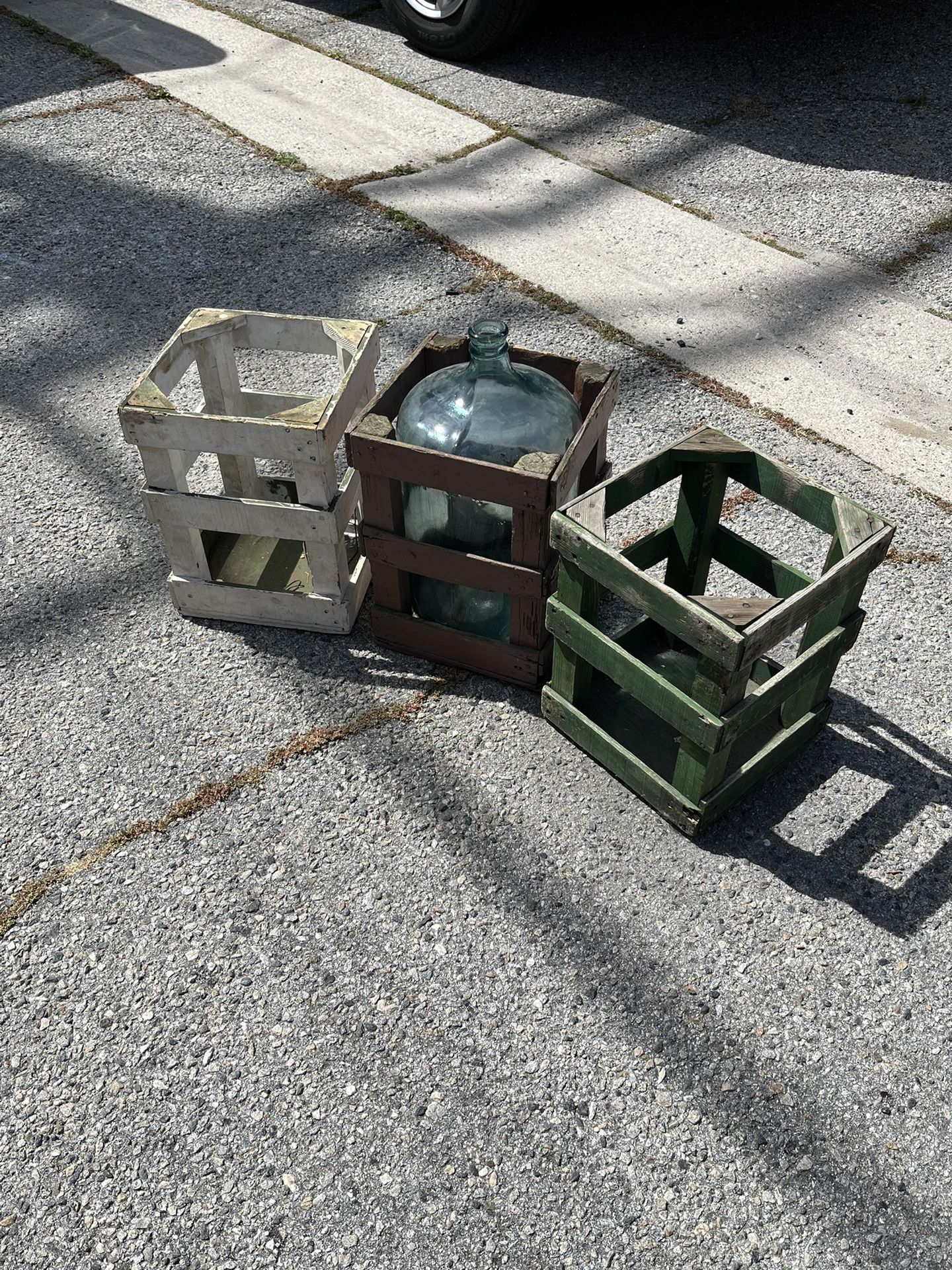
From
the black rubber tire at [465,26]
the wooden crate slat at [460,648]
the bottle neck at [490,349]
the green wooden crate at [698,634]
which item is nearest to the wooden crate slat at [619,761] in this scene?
the green wooden crate at [698,634]

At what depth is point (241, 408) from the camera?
3.62 m

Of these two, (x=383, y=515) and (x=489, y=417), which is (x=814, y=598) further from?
(x=383, y=515)

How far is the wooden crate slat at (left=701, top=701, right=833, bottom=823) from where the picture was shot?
2.67m

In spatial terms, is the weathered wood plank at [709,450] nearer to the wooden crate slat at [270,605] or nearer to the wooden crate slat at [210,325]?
the wooden crate slat at [270,605]

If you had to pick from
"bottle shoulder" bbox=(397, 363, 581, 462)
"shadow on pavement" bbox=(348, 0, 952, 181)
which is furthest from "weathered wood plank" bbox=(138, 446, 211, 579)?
"shadow on pavement" bbox=(348, 0, 952, 181)

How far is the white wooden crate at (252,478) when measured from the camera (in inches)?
115

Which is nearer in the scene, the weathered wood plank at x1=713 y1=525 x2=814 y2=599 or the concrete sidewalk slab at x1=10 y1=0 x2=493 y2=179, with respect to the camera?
the weathered wood plank at x1=713 y1=525 x2=814 y2=599

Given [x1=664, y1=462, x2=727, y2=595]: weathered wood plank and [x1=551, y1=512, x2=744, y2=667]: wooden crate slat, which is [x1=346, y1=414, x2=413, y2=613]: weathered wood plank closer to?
[x1=551, y1=512, x2=744, y2=667]: wooden crate slat

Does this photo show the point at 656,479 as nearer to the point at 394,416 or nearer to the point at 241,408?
the point at 394,416

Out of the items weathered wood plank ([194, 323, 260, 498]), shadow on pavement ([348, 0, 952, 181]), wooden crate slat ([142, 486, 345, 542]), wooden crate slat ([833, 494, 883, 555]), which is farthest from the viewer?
shadow on pavement ([348, 0, 952, 181])

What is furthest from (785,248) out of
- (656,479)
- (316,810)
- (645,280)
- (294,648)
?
(316,810)

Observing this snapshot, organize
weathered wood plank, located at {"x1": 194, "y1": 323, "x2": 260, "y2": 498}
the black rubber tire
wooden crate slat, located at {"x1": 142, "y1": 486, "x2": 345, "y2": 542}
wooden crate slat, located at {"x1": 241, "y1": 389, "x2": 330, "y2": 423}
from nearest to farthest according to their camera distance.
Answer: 1. wooden crate slat, located at {"x1": 142, "y1": 486, "x2": 345, "y2": 542}
2. weathered wood plank, located at {"x1": 194, "y1": 323, "x2": 260, "y2": 498}
3. wooden crate slat, located at {"x1": 241, "y1": 389, "x2": 330, "y2": 423}
4. the black rubber tire

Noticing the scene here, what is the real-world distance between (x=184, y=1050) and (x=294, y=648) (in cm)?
127

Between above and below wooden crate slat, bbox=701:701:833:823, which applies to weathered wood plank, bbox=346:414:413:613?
above
